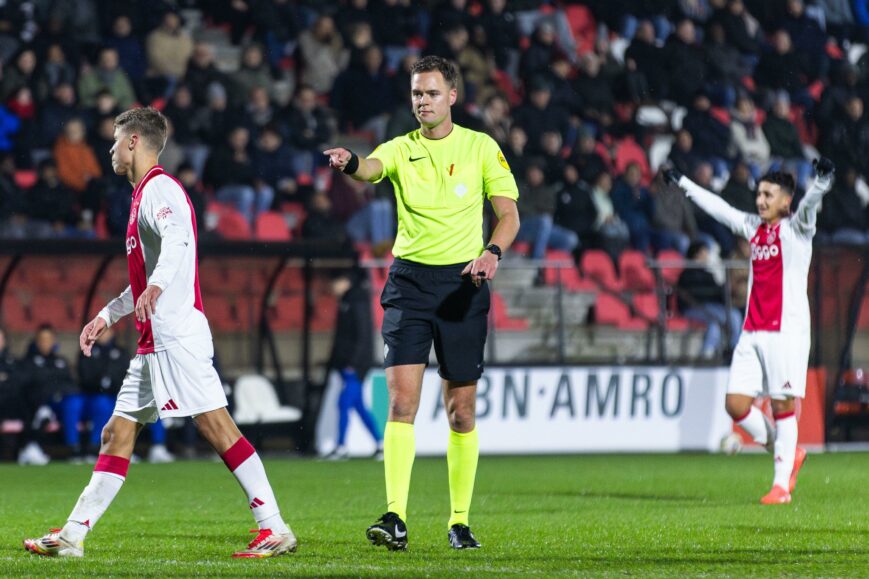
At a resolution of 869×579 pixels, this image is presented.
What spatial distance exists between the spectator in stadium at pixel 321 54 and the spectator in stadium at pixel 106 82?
270 cm

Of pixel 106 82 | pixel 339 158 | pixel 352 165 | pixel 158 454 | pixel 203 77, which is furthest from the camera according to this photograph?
pixel 203 77

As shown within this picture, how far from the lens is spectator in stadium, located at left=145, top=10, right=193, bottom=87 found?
1980 cm

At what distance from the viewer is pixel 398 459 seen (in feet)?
23.6

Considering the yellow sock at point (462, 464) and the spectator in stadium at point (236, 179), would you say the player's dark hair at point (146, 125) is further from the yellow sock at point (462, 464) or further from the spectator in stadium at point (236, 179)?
the spectator in stadium at point (236, 179)

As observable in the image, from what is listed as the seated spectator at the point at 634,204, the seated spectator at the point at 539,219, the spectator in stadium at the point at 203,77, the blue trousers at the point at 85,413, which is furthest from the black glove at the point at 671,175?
the spectator in stadium at the point at 203,77

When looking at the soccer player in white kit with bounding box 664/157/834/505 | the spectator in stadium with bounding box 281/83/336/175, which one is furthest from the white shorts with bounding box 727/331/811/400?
the spectator in stadium with bounding box 281/83/336/175

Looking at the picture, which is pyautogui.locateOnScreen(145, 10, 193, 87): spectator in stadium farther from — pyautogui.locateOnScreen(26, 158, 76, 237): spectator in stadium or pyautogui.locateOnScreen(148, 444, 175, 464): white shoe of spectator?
pyautogui.locateOnScreen(148, 444, 175, 464): white shoe of spectator

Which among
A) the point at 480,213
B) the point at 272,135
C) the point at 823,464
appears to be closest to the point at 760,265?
the point at 480,213

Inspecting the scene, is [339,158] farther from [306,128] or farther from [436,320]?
[306,128]

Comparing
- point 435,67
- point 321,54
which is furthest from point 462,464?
point 321,54

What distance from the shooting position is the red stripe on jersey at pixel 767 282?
1062cm

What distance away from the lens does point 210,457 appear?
54.4 ft

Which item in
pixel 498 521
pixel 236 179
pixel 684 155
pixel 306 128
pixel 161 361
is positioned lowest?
pixel 498 521

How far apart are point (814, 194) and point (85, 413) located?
28.4 feet
